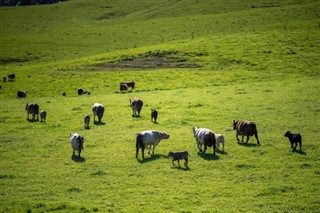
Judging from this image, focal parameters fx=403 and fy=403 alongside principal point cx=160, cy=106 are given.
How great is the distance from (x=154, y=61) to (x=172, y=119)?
37.0 m

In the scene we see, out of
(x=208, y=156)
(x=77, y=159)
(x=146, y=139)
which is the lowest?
(x=77, y=159)

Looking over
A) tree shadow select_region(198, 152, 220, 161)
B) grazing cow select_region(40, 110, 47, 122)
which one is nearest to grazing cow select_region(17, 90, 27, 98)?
grazing cow select_region(40, 110, 47, 122)

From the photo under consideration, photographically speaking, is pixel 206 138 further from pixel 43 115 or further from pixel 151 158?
pixel 43 115

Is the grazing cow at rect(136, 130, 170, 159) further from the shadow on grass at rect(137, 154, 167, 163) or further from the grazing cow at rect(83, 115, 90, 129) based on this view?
the grazing cow at rect(83, 115, 90, 129)

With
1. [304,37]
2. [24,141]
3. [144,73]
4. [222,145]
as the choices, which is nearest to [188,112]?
[222,145]

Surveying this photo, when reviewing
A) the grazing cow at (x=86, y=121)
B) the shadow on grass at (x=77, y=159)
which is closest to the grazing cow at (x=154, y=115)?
the grazing cow at (x=86, y=121)

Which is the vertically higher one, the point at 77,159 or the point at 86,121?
the point at 86,121

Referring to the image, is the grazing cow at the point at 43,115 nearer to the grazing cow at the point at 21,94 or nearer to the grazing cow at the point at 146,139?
the grazing cow at the point at 146,139

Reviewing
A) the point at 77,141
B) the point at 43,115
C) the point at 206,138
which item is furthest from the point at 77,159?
the point at 43,115

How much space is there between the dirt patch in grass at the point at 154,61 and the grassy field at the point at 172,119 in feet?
1.11

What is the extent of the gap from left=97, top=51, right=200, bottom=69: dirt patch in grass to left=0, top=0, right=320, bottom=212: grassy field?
0.34m

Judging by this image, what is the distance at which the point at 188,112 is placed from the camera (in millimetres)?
36125

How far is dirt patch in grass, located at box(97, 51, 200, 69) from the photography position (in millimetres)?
66494

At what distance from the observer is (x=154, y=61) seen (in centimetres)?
6969
